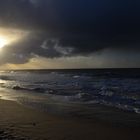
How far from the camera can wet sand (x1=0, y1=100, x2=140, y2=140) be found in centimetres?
852

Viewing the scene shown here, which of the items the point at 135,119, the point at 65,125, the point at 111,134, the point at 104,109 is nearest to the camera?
the point at 111,134

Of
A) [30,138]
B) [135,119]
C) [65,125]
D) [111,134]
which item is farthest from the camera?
[135,119]

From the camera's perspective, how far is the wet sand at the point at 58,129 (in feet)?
28.0

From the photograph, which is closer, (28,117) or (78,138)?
(78,138)

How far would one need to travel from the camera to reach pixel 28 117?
38.5 ft

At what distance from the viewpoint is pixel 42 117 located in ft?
38.8

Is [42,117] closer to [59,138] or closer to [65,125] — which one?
[65,125]

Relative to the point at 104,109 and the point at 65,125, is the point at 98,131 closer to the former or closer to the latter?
the point at 65,125

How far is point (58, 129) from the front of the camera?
9695 millimetres

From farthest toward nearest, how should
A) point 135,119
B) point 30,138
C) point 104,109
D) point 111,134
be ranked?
point 104,109 → point 135,119 → point 111,134 → point 30,138

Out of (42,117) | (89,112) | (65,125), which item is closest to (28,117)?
(42,117)

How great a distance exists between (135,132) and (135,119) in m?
2.08

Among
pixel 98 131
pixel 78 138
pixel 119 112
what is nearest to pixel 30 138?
pixel 78 138

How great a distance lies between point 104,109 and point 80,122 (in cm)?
329
